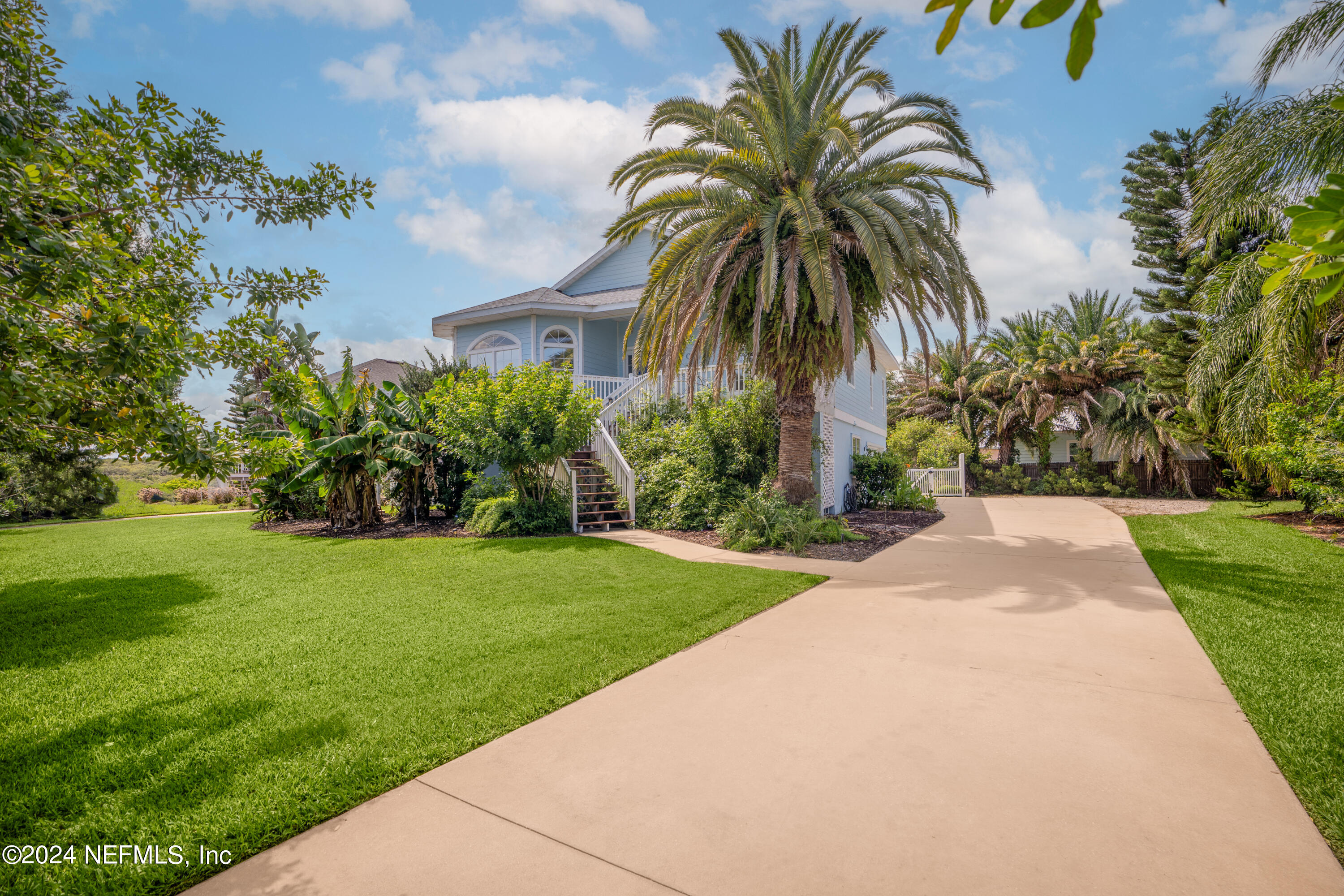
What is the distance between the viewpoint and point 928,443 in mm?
26203

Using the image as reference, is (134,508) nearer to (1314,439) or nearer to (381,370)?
(381,370)

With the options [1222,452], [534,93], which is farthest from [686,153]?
[1222,452]

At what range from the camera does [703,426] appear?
40.0ft

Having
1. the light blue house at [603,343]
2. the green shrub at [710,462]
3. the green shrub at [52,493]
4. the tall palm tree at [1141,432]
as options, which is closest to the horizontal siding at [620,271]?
the light blue house at [603,343]

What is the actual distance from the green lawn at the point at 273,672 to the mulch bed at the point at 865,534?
170 centimetres

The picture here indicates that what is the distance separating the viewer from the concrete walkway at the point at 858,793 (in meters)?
2.19

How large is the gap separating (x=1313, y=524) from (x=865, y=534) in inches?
353

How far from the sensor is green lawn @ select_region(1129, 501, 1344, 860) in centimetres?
292

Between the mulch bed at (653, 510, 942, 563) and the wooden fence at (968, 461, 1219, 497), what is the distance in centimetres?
1398

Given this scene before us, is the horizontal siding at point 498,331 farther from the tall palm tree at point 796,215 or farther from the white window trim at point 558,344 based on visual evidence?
the tall palm tree at point 796,215

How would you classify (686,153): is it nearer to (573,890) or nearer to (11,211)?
(11,211)

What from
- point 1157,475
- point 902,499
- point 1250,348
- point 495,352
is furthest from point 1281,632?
point 1157,475

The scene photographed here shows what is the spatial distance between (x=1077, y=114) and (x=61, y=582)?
39.5 feet

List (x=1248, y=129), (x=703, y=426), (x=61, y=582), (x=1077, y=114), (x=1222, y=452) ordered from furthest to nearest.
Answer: (x=1222, y=452) < (x=703, y=426) < (x=1248, y=129) < (x=61, y=582) < (x=1077, y=114)
